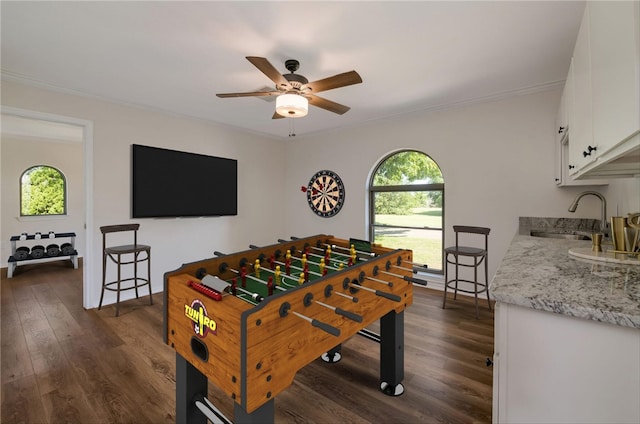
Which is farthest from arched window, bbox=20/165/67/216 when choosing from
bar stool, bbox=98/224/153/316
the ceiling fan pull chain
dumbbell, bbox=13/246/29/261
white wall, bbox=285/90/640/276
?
white wall, bbox=285/90/640/276

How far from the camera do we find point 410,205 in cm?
423

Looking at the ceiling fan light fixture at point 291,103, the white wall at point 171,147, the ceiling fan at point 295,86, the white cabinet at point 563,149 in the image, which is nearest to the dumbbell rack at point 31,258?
the white wall at point 171,147

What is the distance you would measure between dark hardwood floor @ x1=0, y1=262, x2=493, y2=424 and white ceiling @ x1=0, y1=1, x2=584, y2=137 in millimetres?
2464

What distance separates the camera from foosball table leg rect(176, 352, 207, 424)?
1362 millimetres

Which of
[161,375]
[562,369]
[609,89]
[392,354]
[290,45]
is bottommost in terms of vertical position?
[161,375]

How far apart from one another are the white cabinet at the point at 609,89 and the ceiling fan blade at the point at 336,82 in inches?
49.0

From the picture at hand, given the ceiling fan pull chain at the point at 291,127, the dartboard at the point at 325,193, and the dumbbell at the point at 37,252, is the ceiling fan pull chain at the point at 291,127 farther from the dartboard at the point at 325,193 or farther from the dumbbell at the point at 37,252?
the dumbbell at the point at 37,252

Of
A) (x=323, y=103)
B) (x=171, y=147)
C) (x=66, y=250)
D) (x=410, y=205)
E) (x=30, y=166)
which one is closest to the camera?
(x=323, y=103)

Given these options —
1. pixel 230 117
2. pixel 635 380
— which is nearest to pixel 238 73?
pixel 230 117

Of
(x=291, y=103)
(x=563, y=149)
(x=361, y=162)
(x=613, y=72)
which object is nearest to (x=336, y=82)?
(x=291, y=103)

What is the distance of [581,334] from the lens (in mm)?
874

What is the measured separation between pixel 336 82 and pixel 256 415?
6.85ft

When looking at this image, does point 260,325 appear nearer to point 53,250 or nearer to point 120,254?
point 120,254

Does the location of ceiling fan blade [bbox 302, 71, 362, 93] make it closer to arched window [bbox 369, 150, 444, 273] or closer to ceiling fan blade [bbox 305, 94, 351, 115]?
ceiling fan blade [bbox 305, 94, 351, 115]
